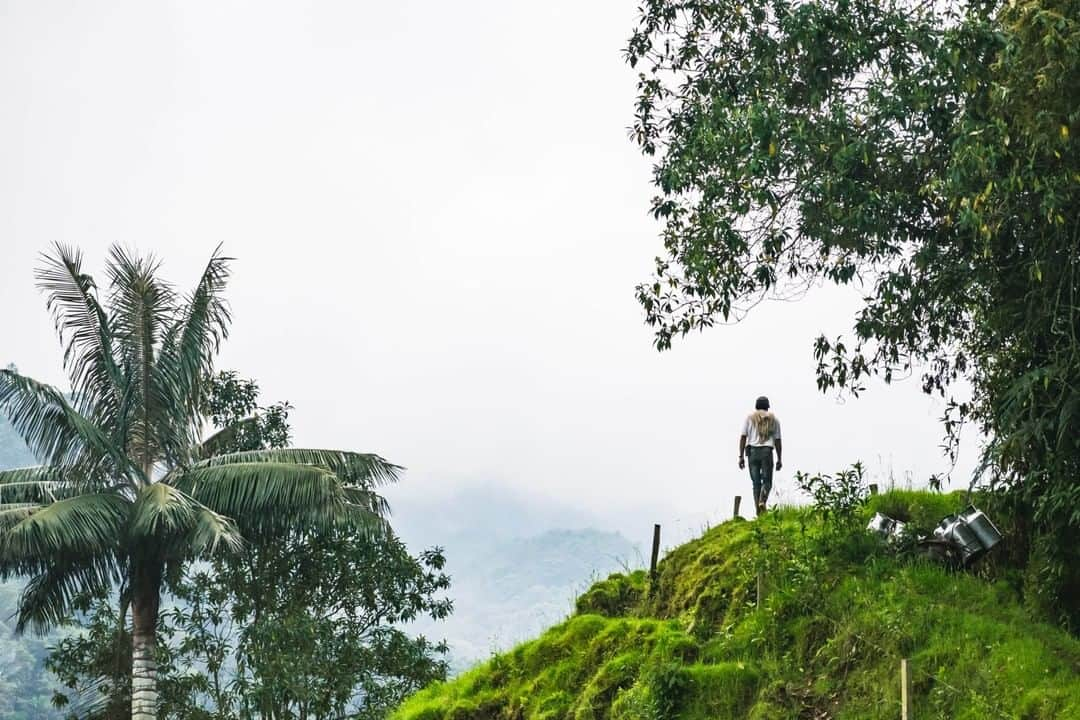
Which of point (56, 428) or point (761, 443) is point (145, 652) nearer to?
point (56, 428)

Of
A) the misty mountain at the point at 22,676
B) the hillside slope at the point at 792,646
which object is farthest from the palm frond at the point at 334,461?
the misty mountain at the point at 22,676

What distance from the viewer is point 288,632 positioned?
26609 mm

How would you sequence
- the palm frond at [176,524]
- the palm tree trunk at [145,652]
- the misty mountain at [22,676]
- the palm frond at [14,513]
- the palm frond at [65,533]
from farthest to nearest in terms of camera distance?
1. the misty mountain at [22,676]
2. the palm tree trunk at [145,652]
3. the palm frond at [176,524]
4. the palm frond at [14,513]
5. the palm frond at [65,533]

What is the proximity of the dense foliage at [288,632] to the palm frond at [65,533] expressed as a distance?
336cm

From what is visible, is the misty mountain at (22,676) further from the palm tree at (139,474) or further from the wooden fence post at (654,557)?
the wooden fence post at (654,557)

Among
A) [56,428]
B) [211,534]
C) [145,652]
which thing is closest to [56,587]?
[145,652]

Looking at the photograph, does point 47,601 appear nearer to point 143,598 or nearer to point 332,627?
point 143,598

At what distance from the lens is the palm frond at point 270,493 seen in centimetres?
2459

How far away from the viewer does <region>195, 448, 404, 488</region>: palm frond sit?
2589 cm

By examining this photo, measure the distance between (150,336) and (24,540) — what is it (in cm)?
539

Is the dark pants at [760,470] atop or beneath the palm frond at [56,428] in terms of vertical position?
beneath

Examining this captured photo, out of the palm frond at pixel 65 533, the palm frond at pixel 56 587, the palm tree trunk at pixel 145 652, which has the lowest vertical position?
the palm tree trunk at pixel 145 652

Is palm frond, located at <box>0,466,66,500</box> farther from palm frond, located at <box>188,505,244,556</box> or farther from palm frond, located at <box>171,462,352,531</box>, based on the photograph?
palm frond, located at <box>188,505,244,556</box>

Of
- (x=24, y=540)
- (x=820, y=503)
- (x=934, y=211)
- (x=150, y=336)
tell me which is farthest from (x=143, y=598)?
(x=934, y=211)
